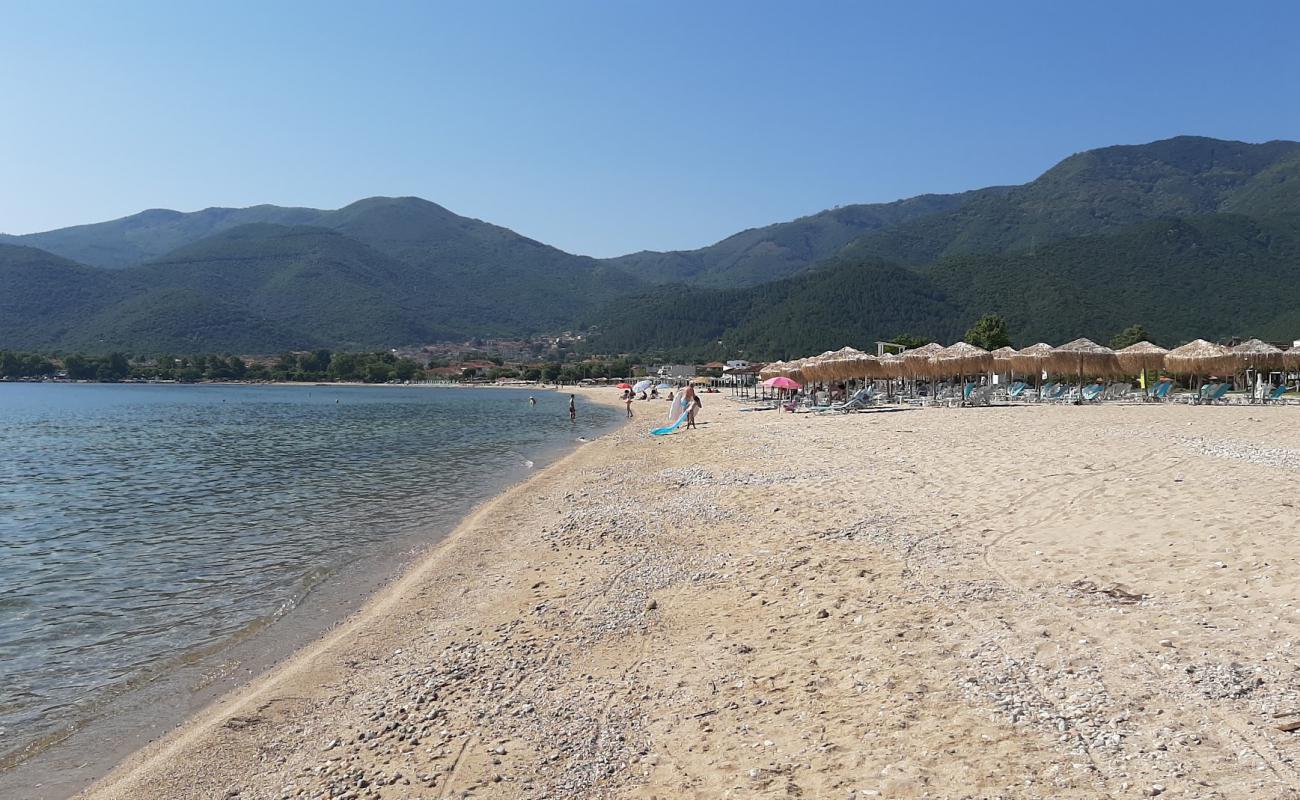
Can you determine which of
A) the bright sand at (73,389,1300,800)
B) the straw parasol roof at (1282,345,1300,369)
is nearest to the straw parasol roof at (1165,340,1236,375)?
the straw parasol roof at (1282,345,1300,369)

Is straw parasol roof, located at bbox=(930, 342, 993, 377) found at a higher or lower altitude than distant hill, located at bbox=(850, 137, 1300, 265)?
lower

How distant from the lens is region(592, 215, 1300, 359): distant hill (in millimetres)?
82938

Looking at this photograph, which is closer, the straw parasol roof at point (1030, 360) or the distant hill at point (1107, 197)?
the straw parasol roof at point (1030, 360)

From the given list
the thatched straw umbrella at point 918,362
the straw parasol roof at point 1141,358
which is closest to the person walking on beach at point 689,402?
the thatched straw umbrella at point 918,362

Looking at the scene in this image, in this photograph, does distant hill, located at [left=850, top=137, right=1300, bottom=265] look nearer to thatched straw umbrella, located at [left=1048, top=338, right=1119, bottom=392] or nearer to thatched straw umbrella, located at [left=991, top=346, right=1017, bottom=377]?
thatched straw umbrella, located at [left=1048, top=338, right=1119, bottom=392]

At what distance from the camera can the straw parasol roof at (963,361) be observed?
28.5 m

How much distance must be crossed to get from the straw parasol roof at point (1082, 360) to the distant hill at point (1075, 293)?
51.5 meters

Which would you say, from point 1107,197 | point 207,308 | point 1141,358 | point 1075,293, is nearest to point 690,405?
point 1141,358

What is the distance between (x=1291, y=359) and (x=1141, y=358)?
437 cm

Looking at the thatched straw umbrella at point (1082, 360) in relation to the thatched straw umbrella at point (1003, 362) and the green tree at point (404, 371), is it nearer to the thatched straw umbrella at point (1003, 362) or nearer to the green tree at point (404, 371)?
the thatched straw umbrella at point (1003, 362)

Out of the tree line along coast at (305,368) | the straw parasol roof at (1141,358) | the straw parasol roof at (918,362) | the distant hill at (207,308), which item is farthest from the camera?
the distant hill at (207,308)

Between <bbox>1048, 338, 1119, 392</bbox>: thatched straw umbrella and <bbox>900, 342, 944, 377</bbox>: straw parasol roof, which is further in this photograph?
<bbox>900, 342, 944, 377</bbox>: straw parasol roof

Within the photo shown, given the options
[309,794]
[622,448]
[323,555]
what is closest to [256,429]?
[622,448]

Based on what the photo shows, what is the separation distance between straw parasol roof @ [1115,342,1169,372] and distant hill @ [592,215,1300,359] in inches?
2012
